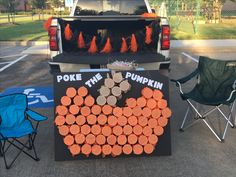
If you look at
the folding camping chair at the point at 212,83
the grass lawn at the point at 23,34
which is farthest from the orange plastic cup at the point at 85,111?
the grass lawn at the point at 23,34

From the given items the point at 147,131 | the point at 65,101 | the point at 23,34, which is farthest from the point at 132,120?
the point at 23,34

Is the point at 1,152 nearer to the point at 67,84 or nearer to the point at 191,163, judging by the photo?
the point at 67,84

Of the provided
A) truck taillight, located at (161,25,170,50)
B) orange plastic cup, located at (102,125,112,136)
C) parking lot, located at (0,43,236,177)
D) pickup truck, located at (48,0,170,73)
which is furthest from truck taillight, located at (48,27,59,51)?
orange plastic cup, located at (102,125,112,136)

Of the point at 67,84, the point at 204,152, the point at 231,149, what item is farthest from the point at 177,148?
the point at 67,84

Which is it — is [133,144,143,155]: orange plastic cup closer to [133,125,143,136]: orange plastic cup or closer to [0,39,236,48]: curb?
[133,125,143,136]: orange plastic cup


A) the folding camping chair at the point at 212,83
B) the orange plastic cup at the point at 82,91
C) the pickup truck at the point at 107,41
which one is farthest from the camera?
the pickup truck at the point at 107,41

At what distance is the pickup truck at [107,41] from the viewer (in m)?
6.14

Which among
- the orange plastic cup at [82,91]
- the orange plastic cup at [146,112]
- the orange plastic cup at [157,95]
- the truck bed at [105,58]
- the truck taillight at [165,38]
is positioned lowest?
the orange plastic cup at [146,112]

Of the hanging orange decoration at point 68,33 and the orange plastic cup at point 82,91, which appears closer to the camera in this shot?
the orange plastic cup at point 82,91

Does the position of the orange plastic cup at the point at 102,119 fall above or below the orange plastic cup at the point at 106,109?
below

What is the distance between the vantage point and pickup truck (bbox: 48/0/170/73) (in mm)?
6137

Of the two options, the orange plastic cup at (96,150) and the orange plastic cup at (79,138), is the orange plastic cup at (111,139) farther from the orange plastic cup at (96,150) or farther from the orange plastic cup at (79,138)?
the orange plastic cup at (79,138)

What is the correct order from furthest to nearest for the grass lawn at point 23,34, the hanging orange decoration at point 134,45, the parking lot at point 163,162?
the grass lawn at point 23,34, the hanging orange decoration at point 134,45, the parking lot at point 163,162

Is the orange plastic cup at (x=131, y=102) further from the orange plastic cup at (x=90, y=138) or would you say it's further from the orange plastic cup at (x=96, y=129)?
the orange plastic cup at (x=90, y=138)
